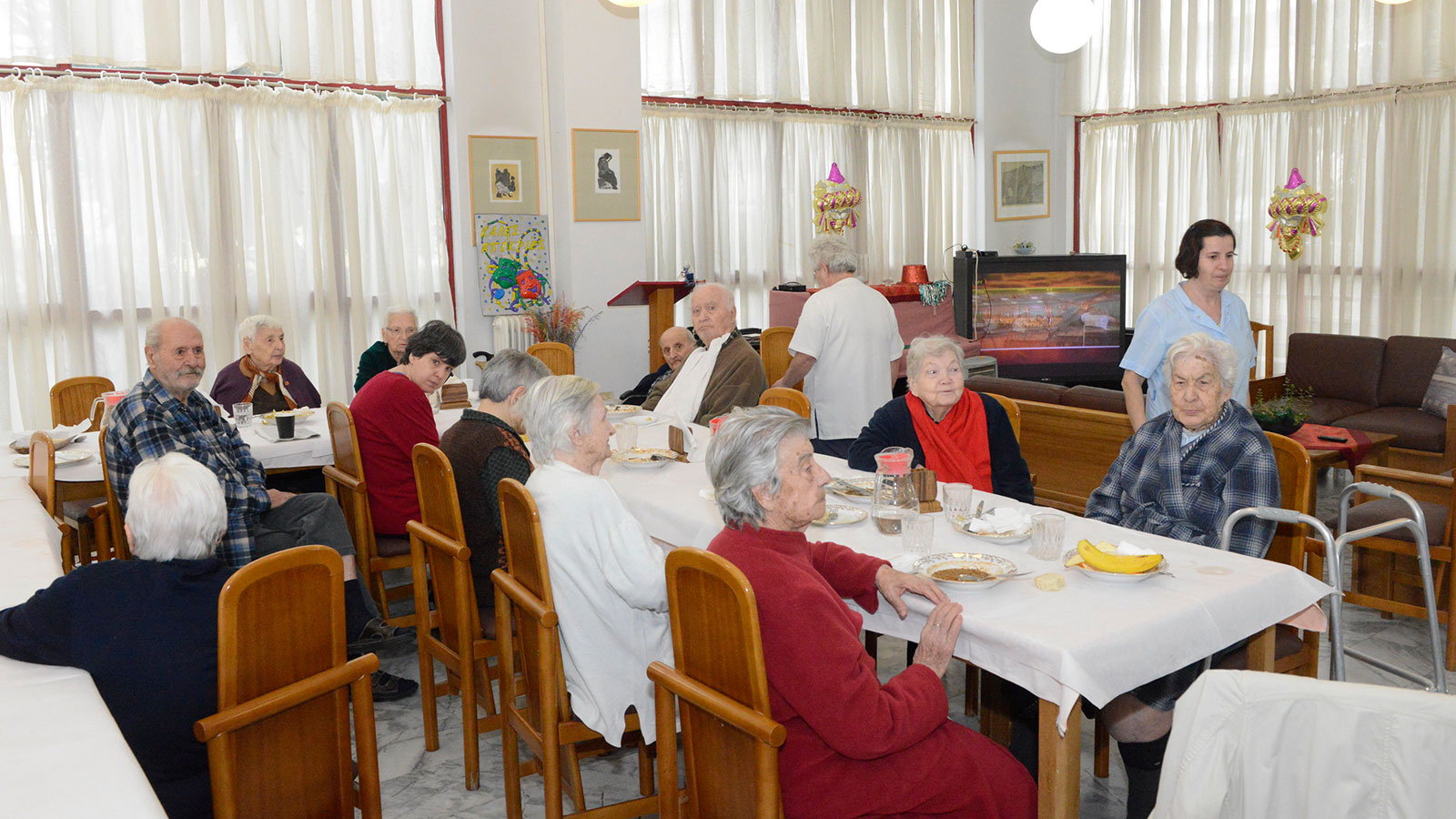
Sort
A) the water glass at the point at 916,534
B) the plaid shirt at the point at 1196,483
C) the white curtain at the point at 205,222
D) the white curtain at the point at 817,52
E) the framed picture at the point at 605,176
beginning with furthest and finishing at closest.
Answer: the white curtain at the point at 817,52
the framed picture at the point at 605,176
the white curtain at the point at 205,222
the plaid shirt at the point at 1196,483
the water glass at the point at 916,534

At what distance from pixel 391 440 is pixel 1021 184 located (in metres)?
7.94

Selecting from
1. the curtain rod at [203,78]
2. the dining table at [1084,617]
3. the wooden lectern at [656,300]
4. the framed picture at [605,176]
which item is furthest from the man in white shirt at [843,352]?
the curtain rod at [203,78]

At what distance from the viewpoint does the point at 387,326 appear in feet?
18.7

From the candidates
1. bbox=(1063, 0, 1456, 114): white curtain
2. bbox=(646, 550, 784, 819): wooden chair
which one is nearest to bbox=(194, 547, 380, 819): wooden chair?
bbox=(646, 550, 784, 819): wooden chair

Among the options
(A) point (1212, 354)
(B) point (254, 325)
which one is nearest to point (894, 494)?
(A) point (1212, 354)

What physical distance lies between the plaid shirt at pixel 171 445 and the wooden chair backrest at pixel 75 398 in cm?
186

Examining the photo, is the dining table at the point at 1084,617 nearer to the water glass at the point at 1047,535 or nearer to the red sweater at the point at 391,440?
the water glass at the point at 1047,535

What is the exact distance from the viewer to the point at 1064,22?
7102 mm

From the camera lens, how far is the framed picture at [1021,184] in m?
10.4

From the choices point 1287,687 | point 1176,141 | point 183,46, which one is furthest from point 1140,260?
point 1287,687

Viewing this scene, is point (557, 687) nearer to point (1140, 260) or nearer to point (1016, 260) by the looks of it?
point (1016, 260)

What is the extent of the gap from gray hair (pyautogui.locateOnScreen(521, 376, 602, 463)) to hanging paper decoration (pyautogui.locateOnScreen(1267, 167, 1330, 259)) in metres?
6.82

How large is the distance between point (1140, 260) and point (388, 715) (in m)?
8.25

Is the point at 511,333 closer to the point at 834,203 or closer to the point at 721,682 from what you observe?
the point at 834,203
